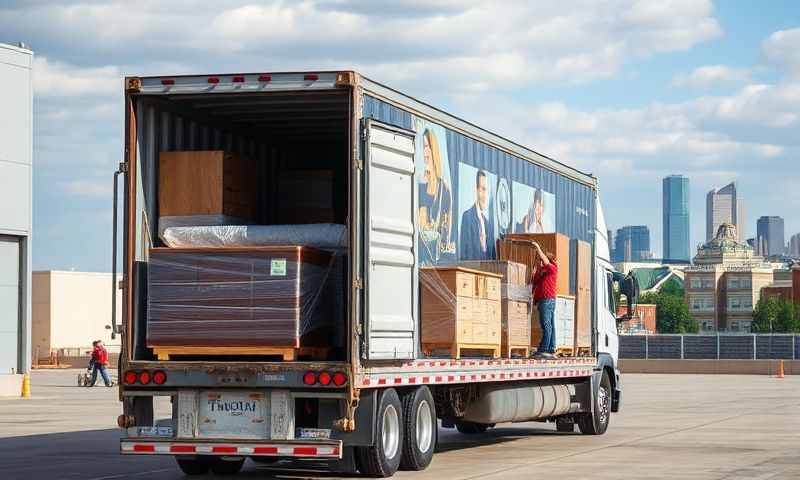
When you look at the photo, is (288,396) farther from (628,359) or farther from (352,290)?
(628,359)

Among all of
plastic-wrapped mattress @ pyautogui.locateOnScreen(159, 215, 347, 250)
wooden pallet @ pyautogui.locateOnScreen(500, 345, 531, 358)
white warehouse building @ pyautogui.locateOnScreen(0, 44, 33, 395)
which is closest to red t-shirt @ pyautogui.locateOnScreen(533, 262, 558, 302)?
wooden pallet @ pyautogui.locateOnScreen(500, 345, 531, 358)

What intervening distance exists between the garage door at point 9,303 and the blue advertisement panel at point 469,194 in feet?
66.3

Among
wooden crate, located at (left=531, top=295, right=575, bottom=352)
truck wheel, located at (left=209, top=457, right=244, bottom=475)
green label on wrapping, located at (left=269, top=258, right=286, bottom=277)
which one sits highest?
green label on wrapping, located at (left=269, top=258, right=286, bottom=277)

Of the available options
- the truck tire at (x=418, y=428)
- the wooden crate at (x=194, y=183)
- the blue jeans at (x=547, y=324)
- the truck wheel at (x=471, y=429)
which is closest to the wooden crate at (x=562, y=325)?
the blue jeans at (x=547, y=324)

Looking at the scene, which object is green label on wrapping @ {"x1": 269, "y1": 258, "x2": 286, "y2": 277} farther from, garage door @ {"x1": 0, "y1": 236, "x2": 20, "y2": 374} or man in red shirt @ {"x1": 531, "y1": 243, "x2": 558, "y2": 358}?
garage door @ {"x1": 0, "y1": 236, "x2": 20, "y2": 374}

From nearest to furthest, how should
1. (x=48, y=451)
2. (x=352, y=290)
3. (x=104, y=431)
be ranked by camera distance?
(x=352, y=290)
(x=48, y=451)
(x=104, y=431)

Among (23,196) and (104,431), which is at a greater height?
(23,196)

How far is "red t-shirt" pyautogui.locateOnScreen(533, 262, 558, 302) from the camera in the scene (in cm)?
1991

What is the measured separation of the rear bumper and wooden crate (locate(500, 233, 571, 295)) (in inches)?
233

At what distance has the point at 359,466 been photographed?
15.5m

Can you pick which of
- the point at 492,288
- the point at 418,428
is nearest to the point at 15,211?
the point at 492,288

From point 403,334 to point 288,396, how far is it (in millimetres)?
1632

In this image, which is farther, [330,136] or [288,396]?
[330,136]

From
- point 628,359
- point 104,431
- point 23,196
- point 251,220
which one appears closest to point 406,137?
point 251,220
